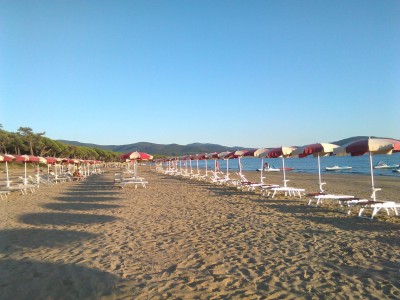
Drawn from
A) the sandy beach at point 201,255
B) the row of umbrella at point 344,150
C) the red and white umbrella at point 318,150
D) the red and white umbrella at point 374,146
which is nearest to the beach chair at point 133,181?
the row of umbrella at point 344,150

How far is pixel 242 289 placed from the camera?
3.79m

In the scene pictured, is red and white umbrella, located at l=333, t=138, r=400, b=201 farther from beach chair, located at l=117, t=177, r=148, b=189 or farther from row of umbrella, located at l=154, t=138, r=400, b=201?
beach chair, located at l=117, t=177, r=148, b=189

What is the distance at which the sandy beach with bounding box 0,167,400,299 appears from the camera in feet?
12.5

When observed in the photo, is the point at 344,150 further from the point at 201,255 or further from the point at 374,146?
the point at 201,255

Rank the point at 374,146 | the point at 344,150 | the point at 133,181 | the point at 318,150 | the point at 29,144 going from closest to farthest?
1. the point at 374,146
2. the point at 344,150
3. the point at 318,150
4. the point at 133,181
5. the point at 29,144

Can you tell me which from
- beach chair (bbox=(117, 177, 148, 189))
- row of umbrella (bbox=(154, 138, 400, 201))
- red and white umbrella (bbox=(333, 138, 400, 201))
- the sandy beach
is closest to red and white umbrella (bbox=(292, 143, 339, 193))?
row of umbrella (bbox=(154, 138, 400, 201))

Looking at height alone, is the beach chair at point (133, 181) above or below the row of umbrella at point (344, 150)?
below

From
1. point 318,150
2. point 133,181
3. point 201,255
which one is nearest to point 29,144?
point 133,181

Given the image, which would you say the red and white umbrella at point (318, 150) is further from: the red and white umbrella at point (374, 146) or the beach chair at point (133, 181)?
the beach chair at point (133, 181)

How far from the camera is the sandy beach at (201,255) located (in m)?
3.82

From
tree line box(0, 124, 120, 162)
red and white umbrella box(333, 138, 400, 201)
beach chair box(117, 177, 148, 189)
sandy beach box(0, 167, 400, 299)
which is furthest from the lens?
tree line box(0, 124, 120, 162)

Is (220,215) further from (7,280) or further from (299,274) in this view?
(7,280)

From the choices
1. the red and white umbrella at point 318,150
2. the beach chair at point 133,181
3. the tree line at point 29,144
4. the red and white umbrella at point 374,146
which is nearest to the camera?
the red and white umbrella at point 374,146

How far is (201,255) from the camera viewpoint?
5.10m
